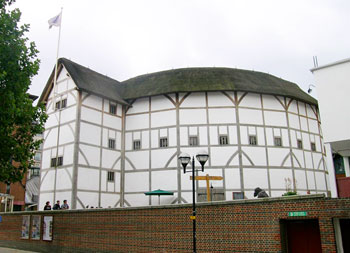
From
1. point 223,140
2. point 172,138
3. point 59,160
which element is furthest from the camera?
point 172,138

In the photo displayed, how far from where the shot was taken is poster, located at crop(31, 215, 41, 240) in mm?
19684

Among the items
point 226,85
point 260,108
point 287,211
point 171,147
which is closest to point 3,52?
point 287,211

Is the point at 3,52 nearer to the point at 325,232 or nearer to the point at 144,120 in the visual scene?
the point at 325,232

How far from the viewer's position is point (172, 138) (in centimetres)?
2589

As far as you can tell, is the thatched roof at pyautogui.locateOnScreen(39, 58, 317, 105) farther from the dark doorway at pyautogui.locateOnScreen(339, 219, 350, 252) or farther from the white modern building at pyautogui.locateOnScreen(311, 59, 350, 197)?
the dark doorway at pyautogui.locateOnScreen(339, 219, 350, 252)

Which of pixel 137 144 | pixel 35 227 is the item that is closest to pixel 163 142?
pixel 137 144

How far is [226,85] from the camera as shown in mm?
26094

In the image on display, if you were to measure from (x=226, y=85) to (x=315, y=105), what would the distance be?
29.0 feet

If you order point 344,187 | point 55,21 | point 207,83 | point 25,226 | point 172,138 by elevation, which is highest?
point 55,21

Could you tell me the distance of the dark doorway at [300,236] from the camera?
441 inches

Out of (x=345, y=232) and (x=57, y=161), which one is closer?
(x=345, y=232)

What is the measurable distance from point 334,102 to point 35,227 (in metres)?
17.0

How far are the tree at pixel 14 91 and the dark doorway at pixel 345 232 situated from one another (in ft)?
38.3

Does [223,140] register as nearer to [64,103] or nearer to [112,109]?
[112,109]
